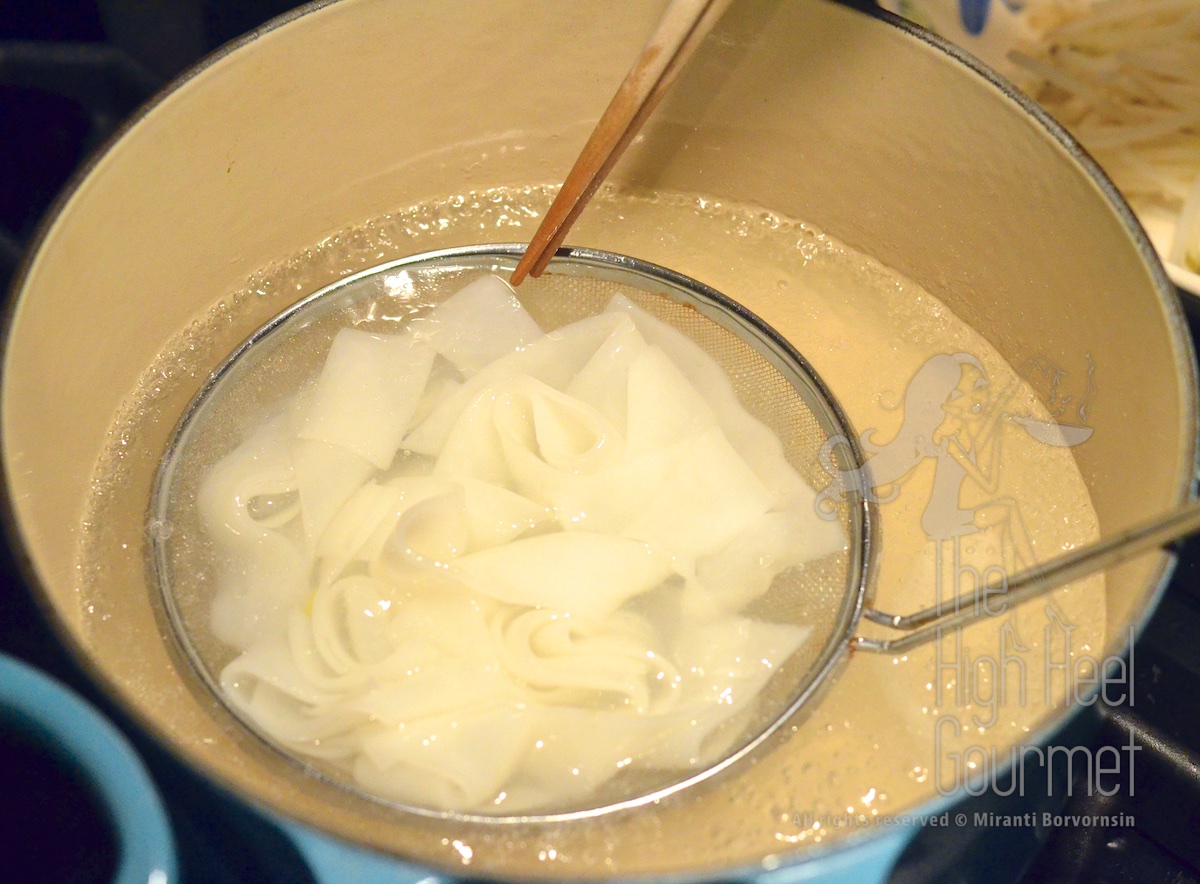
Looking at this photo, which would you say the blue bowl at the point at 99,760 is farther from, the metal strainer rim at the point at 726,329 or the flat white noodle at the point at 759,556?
the flat white noodle at the point at 759,556

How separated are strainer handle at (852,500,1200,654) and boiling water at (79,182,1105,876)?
83mm

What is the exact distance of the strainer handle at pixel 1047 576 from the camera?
68 cm

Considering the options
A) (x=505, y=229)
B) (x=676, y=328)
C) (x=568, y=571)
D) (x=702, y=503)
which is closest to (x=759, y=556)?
(x=702, y=503)

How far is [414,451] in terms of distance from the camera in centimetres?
96

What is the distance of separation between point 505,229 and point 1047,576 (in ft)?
2.32

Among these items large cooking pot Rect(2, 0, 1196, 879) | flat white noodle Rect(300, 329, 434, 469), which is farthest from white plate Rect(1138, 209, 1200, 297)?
flat white noodle Rect(300, 329, 434, 469)

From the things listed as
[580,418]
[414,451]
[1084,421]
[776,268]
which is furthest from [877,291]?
[414,451]

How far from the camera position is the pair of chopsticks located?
910 millimetres

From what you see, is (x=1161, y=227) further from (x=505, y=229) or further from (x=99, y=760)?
(x=99, y=760)

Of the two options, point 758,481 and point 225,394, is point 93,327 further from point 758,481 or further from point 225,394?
point 758,481

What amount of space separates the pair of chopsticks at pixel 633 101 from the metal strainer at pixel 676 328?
0.24 ft

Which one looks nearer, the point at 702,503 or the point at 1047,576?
the point at 1047,576

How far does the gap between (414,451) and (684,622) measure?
0.30m

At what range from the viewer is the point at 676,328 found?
105 cm
